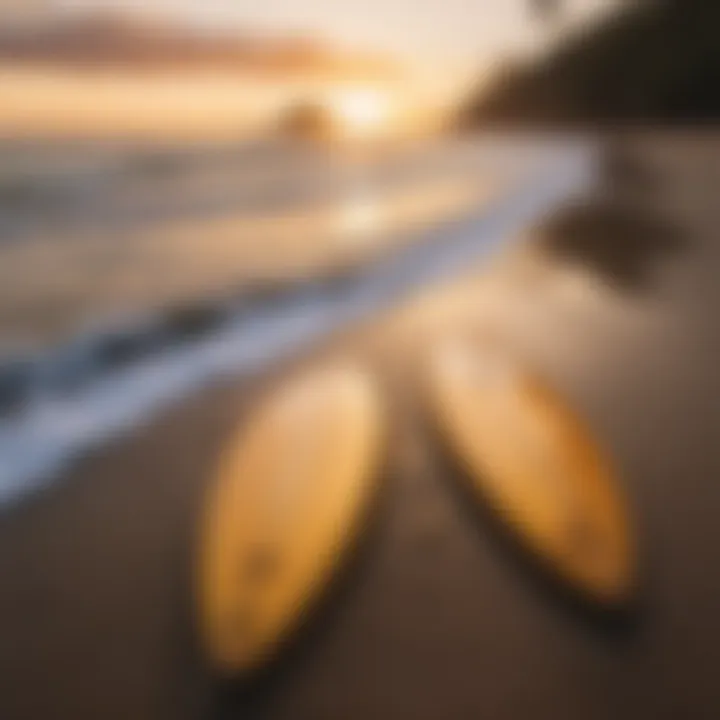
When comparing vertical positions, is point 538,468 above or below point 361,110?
below

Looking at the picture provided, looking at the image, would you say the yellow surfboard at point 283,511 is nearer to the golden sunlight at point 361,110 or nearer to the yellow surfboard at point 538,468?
the yellow surfboard at point 538,468

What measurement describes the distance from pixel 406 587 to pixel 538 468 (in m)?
0.06

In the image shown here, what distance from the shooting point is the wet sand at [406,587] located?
0.71 ft

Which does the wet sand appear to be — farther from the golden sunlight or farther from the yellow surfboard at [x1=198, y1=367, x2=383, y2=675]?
the golden sunlight

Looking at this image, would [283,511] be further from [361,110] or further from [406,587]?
[361,110]

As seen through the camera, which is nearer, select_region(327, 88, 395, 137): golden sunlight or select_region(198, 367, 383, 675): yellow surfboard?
select_region(198, 367, 383, 675): yellow surfboard

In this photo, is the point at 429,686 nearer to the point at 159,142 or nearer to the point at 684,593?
the point at 684,593

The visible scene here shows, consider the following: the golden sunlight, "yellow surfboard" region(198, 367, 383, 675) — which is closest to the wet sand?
"yellow surfboard" region(198, 367, 383, 675)

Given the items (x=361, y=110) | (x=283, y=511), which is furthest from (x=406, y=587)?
(x=361, y=110)

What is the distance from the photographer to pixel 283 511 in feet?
0.84

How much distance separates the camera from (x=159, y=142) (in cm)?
52

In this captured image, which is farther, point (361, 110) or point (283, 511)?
point (361, 110)

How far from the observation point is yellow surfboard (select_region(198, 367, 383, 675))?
0.22m

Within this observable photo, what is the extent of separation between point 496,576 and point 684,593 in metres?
0.05
